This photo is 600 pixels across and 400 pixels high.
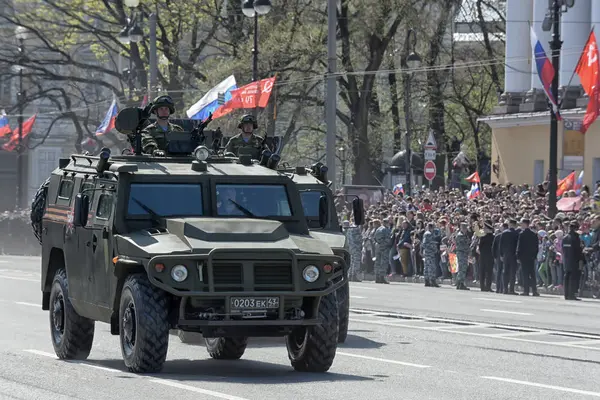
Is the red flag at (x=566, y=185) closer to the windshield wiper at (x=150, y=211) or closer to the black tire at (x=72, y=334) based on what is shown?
the black tire at (x=72, y=334)

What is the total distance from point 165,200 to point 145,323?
1.69 metres

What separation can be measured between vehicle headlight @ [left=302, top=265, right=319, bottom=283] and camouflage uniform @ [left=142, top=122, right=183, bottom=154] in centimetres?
364

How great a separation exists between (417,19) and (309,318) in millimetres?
40478

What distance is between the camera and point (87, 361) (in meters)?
15.9

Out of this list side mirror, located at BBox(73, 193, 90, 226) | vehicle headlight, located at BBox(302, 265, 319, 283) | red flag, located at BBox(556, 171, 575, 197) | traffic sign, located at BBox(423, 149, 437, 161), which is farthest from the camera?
traffic sign, located at BBox(423, 149, 437, 161)

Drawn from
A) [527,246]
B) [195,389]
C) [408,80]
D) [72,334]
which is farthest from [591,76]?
[195,389]

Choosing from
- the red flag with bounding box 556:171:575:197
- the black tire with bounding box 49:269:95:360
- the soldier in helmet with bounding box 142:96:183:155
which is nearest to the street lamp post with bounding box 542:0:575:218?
the red flag with bounding box 556:171:575:197

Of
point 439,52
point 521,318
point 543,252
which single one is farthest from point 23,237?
point 521,318

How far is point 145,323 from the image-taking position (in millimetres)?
13766

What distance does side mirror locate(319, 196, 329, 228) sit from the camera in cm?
1703

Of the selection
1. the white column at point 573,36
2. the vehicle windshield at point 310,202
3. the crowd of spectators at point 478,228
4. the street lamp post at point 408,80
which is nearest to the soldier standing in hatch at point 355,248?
the crowd of spectators at point 478,228

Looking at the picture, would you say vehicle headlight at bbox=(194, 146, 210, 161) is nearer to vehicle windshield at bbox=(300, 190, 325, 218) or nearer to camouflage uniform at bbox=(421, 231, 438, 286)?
vehicle windshield at bbox=(300, 190, 325, 218)

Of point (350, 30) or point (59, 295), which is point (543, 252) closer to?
point (59, 295)

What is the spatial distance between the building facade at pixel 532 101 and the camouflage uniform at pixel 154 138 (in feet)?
111
